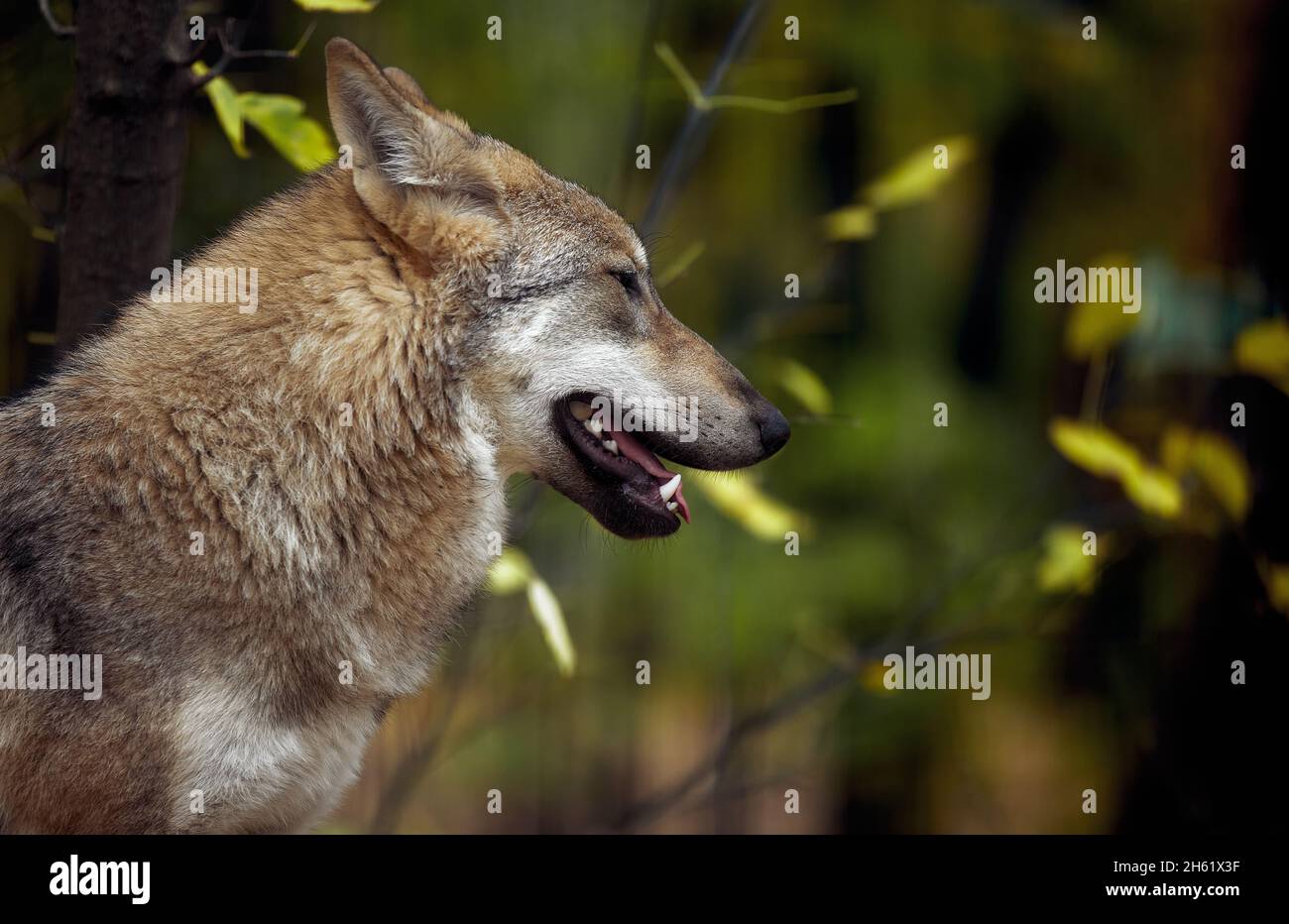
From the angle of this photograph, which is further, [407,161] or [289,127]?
[289,127]

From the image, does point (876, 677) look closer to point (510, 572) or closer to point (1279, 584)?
point (510, 572)

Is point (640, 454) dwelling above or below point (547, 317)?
below

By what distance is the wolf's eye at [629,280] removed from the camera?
3.55 m

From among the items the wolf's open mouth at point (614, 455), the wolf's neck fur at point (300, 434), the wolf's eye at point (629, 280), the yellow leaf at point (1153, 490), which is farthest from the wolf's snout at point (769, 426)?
the yellow leaf at point (1153, 490)

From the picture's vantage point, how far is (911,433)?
823 cm

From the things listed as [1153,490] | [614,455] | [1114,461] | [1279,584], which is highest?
[614,455]

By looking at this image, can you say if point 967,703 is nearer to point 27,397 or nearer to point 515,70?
point 515,70

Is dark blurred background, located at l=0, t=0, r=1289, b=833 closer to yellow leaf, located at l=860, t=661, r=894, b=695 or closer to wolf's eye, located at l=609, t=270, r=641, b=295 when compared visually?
yellow leaf, located at l=860, t=661, r=894, b=695

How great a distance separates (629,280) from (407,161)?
0.75m

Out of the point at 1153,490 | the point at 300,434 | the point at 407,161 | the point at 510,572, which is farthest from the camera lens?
the point at 1153,490

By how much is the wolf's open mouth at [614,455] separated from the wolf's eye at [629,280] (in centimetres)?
39

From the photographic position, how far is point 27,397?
323 centimetres

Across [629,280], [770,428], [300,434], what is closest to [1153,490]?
[770,428]

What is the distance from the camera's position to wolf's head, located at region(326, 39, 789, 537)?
10.6 ft
